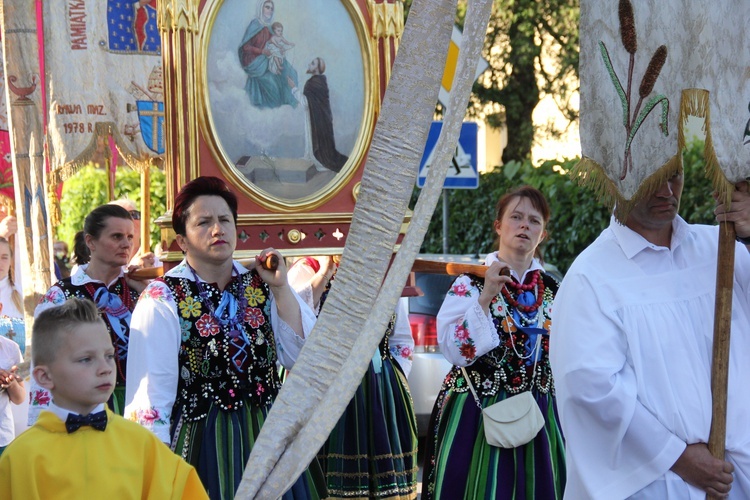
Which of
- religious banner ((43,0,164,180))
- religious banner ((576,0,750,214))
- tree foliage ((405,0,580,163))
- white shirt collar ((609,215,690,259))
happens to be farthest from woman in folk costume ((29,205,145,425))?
tree foliage ((405,0,580,163))

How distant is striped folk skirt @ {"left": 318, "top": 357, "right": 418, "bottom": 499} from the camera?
6340 millimetres

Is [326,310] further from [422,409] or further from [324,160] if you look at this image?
[422,409]

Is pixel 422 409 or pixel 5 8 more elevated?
pixel 5 8

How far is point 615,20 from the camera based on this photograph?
333cm

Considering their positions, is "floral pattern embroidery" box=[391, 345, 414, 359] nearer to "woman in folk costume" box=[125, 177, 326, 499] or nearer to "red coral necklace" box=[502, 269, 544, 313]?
"red coral necklace" box=[502, 269, 544, 313]

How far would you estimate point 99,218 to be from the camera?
5426 mm

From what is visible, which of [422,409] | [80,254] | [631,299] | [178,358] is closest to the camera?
[631,299]

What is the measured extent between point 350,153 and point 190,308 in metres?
0.86

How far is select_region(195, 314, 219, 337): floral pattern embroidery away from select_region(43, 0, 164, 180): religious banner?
6.02 feet

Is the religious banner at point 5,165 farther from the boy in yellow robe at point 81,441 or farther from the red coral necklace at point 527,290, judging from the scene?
the boy in yellow robe at point 81,441

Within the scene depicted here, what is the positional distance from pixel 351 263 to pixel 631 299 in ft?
4.35

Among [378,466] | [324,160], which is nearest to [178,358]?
[324,160]

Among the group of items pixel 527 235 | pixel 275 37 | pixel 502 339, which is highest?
pixel 275 37

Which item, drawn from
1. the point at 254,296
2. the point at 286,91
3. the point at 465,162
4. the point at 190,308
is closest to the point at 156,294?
the point at 190,308
